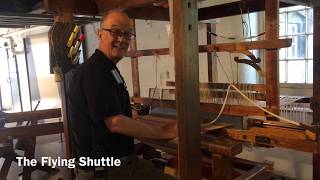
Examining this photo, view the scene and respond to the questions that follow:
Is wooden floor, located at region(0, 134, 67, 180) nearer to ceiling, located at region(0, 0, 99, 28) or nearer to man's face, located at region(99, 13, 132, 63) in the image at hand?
ceiling, located at region(0, 0, 99, 28)

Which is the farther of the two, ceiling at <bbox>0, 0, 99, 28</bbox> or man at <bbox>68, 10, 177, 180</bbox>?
ceiling at <bbox>0, 0, 99, 28</bbox>

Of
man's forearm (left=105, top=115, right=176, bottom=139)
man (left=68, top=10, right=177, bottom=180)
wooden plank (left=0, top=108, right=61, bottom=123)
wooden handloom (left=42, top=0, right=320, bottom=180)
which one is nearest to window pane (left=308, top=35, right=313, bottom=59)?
wooden handloom (left=42, top=0, right=320, bottom=180)

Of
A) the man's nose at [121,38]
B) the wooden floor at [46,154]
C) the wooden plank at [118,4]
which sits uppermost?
the wooden plank at [118,4]

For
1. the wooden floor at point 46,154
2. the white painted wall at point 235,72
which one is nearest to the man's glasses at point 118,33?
the white painted wall at point 235,72

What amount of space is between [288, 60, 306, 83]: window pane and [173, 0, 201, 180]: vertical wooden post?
2216 mm

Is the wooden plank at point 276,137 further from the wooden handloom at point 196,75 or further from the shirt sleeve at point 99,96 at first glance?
the shirt sleeve at point 99,96

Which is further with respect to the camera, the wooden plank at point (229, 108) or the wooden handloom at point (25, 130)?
the wooden handloom at point (25, 130)

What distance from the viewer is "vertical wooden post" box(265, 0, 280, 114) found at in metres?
1.51

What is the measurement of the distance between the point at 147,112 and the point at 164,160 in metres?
0.38

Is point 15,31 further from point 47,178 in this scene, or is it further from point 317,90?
point 317,90

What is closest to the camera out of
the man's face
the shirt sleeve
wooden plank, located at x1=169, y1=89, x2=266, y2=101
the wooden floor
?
the shirt sleeve

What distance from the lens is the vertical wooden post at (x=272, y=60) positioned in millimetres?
1515

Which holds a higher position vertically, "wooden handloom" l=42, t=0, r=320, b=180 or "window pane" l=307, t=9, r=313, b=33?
"window pane" l=307, t=9, r=313, b=33

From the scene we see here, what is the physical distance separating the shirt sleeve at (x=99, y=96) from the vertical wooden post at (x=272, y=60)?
32.1 inches
